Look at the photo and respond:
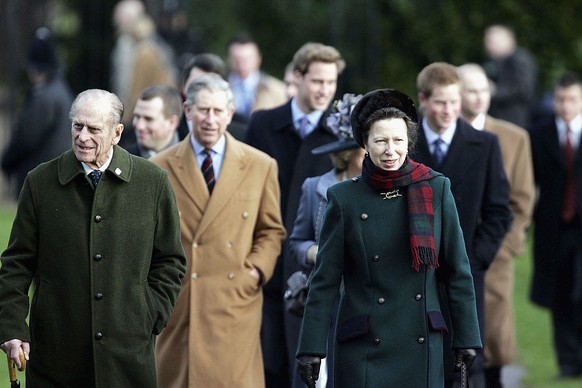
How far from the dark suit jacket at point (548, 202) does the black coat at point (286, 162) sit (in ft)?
9.55

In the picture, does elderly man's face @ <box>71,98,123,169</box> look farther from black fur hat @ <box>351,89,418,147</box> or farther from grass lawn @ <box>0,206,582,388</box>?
grass lawn @ <box>0,206,582,388</box>

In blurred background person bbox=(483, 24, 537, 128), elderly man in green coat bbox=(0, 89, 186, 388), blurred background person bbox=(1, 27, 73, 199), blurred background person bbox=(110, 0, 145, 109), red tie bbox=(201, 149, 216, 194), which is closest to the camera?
elderly man in green coat bbox=(0, 89, 186, 388)

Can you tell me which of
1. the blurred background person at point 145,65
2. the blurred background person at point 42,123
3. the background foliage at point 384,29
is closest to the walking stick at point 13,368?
the blurred background person at point 42,123

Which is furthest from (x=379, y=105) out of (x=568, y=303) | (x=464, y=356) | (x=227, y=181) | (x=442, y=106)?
(x=568, y=303)

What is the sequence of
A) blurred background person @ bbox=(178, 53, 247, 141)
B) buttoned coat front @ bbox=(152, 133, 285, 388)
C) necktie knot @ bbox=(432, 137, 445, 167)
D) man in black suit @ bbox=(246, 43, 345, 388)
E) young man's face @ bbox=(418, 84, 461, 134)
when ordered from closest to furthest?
buttoned coat front @ bbox=(152, 133, 285, 388) → young man's face @ bbox=(418, 84, 461, 134) → necktie knot @ bbox=(432, 137, 445, 167) → man in black suit @ bbox=(246, 43, 345, 388) → blurred background person @ bbox=(178, 53, 247, 141)

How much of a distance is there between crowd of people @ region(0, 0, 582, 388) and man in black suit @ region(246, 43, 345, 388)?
0.01 metres

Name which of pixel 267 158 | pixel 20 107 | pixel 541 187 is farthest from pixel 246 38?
pixel 20 107

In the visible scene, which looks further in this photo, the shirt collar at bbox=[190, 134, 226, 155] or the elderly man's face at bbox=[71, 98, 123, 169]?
the shirt collar at bbox=[190, 134, 226, 155]

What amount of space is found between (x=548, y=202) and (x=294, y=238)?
420cm

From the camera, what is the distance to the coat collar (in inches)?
272

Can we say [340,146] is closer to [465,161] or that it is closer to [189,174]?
[189,174]

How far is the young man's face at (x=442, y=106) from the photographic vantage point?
894 centimetres

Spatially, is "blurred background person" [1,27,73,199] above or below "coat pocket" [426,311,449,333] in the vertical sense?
above

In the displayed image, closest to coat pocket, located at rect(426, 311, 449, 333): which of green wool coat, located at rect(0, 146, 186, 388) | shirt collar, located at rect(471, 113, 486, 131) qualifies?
green wool coat, located at rect(0, 146, 186, 388)
